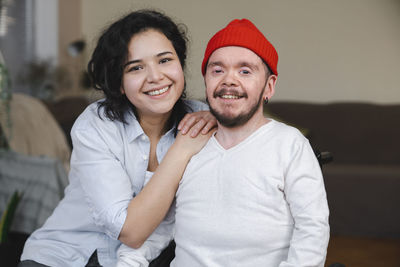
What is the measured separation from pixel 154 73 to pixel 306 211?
602 millimetres

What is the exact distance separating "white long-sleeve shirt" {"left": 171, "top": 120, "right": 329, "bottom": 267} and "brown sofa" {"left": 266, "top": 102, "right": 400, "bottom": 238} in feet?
7.15

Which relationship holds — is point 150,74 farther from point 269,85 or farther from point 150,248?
point 150,248

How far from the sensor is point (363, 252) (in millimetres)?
2910

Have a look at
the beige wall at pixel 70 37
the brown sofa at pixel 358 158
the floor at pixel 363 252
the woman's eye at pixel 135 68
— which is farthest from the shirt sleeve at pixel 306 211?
the beige wall at pixel 70 37

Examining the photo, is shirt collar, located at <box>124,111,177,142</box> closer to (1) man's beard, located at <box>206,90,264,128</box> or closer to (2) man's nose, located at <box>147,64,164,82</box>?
(2) man's nose, located at <box>147,64,164,82</box>

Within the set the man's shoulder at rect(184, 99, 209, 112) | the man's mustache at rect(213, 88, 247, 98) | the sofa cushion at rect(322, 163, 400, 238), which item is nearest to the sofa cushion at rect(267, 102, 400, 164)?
the sofa cushion at rect(322, 163, 400, 238)

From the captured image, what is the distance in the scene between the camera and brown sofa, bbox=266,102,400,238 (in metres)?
3.16

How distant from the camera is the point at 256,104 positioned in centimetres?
118

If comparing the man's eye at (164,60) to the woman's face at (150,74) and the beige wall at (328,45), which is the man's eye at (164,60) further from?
the beige wall at (328,45)

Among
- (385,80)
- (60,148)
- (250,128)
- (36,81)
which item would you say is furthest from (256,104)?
(36,81)

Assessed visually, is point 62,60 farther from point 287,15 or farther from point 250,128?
point 250,128

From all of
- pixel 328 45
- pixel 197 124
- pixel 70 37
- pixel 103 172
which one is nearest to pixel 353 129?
pixel 328 45

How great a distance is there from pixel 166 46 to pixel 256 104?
0.38 metres

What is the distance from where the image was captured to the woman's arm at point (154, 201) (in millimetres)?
1216
